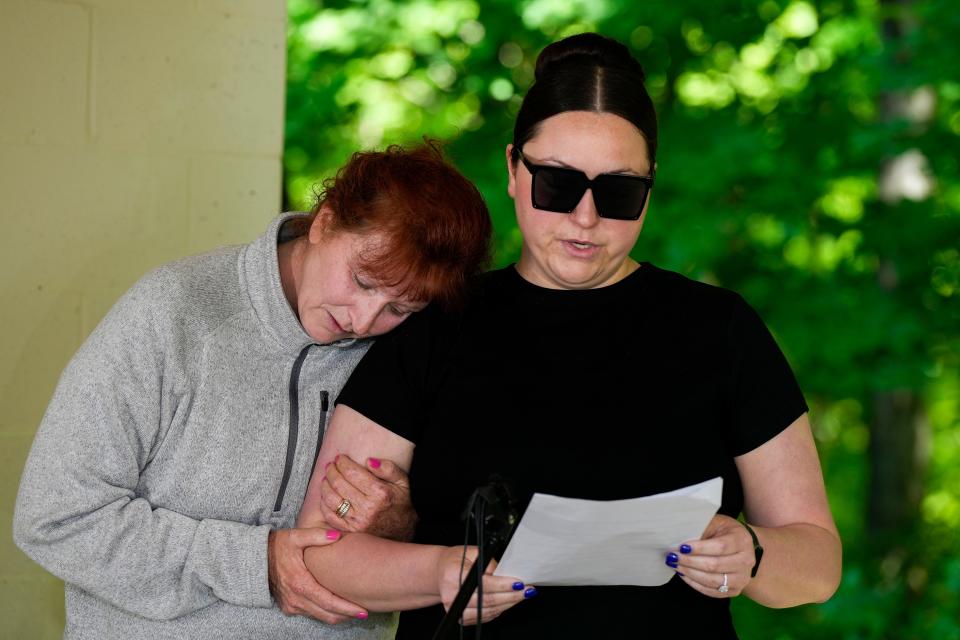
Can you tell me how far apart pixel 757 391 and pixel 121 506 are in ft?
3.49

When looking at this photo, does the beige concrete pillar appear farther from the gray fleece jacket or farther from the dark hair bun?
the dark hair bun

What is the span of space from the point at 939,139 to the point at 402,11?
9.33 feet

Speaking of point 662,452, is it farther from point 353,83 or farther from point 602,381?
point 353,83

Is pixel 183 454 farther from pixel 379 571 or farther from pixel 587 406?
pixel 587 406

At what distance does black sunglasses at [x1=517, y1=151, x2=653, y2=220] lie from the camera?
1.73m

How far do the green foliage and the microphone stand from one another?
12.9ft

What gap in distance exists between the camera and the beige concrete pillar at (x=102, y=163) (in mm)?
2424

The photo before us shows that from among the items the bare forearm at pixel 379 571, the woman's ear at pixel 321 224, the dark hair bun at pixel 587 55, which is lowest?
the bare forearm at pixel 379 571

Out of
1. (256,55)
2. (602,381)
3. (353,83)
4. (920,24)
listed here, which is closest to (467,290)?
(602,381)

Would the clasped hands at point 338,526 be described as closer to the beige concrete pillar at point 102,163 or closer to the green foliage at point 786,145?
the beige concrete pillar at point 102,163

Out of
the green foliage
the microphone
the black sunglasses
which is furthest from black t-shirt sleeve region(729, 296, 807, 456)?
the green foliage

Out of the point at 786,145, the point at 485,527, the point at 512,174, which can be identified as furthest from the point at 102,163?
the point at 786,145

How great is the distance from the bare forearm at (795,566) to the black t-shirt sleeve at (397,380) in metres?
0.60

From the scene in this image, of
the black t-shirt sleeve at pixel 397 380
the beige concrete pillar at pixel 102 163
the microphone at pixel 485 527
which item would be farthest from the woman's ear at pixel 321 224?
the beige concrete pillar at pixel 102 163
